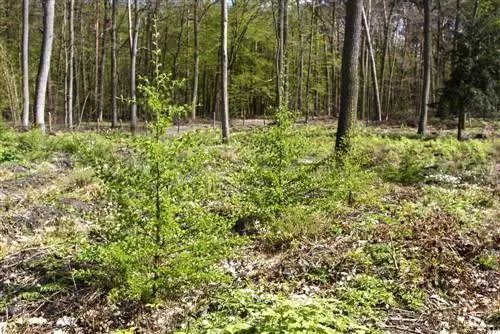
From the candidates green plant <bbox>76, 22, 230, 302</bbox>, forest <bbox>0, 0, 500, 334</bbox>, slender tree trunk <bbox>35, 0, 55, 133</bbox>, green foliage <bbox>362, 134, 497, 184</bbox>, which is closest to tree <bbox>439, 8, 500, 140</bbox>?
green foliage <bbox>362, 134, 497, 184</bbox>

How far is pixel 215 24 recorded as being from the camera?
36.5 meters

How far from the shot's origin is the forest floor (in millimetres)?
4617

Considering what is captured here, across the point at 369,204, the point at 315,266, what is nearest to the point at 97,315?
the point at 315,266

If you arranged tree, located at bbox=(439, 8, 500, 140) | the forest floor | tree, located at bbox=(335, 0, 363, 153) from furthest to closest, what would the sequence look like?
tree, located at bbox=(439, 8, 500, 140) < tree, located at bbox=(335, 0, 363, 153) < the forest floor

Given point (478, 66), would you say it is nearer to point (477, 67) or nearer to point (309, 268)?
point (477, 67)

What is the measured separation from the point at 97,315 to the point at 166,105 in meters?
2.22

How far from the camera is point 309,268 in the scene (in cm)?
597

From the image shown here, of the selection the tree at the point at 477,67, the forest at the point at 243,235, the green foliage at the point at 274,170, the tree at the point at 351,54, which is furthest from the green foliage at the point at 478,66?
the green foliage at the point at 274,170

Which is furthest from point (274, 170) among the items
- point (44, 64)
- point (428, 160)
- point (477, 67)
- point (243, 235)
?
point (477, 67)

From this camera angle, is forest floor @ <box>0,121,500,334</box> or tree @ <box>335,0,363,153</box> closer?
forest floor @ <box>0,121,500,334</box>

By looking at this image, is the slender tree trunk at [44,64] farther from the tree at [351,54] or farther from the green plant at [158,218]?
the green plant at [158,218]

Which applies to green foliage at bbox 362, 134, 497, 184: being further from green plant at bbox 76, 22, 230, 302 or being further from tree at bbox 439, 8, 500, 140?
green plant at bbox 76, 22, 230, 302

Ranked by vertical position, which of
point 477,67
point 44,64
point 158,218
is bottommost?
point 158,218

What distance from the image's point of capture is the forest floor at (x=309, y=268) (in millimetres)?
4617
